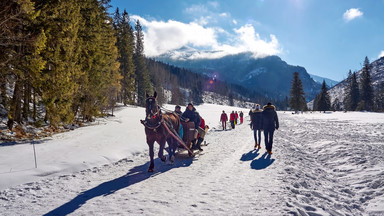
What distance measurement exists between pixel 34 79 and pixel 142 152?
21.8 feet

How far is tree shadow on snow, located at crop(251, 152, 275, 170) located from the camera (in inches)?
282

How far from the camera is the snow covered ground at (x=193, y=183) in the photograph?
4.06 meters

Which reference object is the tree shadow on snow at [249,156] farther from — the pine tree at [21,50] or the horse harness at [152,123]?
the pine tree at [21,50]

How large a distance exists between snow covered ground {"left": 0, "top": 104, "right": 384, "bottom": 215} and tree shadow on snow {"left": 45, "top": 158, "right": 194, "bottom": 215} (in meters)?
0.02

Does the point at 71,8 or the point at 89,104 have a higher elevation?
the point at 71,8

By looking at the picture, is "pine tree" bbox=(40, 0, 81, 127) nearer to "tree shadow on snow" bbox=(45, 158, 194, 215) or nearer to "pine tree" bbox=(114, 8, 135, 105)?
"tree shadow on snow" bbox=(45, 158, 194, 215)

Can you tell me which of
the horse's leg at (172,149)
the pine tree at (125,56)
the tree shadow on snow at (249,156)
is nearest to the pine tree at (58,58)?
the horse's leg at (172,149)

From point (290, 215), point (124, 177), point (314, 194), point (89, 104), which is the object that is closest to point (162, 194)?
point (124, 177)

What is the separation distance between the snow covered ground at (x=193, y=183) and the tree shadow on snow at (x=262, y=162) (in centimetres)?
4

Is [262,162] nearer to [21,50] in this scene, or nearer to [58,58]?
[58,58]

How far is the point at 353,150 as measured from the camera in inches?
329

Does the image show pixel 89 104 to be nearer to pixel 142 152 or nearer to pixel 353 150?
pixel 142 152

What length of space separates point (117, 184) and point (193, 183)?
6.58 feet

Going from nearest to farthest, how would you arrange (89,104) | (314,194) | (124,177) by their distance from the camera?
(314,194)
(124,177)
(89,104)
